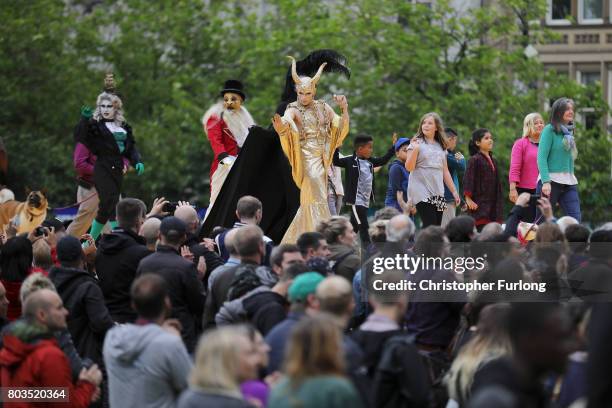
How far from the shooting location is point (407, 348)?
9.81 m

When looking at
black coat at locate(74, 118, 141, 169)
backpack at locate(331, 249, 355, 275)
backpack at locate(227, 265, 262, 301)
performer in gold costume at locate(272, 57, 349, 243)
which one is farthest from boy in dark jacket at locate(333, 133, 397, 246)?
backpack at locate(227, 265, 262, 301)

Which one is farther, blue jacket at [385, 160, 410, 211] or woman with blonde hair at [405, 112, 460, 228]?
blue jacket at [385, 160, 410, 211]

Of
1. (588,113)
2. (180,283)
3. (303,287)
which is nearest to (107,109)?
(180,283)

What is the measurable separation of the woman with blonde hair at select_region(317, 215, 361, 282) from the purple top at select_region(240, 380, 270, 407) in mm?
3500

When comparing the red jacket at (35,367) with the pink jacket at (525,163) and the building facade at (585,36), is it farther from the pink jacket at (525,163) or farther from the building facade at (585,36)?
the building facade at (585,36)

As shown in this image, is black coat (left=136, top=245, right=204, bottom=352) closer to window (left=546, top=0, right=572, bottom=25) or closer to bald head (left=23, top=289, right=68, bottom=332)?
bald head (left=23, top=289, right=68, bottom=332)

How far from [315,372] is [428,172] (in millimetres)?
10602

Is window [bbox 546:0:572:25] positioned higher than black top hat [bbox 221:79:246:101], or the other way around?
window [bbox 546:0:572:25]

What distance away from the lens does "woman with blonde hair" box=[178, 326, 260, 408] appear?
8.41m

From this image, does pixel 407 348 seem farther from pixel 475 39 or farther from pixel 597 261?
pixel 475 39

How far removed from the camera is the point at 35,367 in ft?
34.5

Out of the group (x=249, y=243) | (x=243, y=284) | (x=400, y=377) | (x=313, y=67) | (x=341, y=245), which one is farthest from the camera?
(x=313, y=67)

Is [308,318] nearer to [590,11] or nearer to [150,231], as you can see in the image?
[150,231]

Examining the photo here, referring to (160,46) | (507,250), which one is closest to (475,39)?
(160,46)
